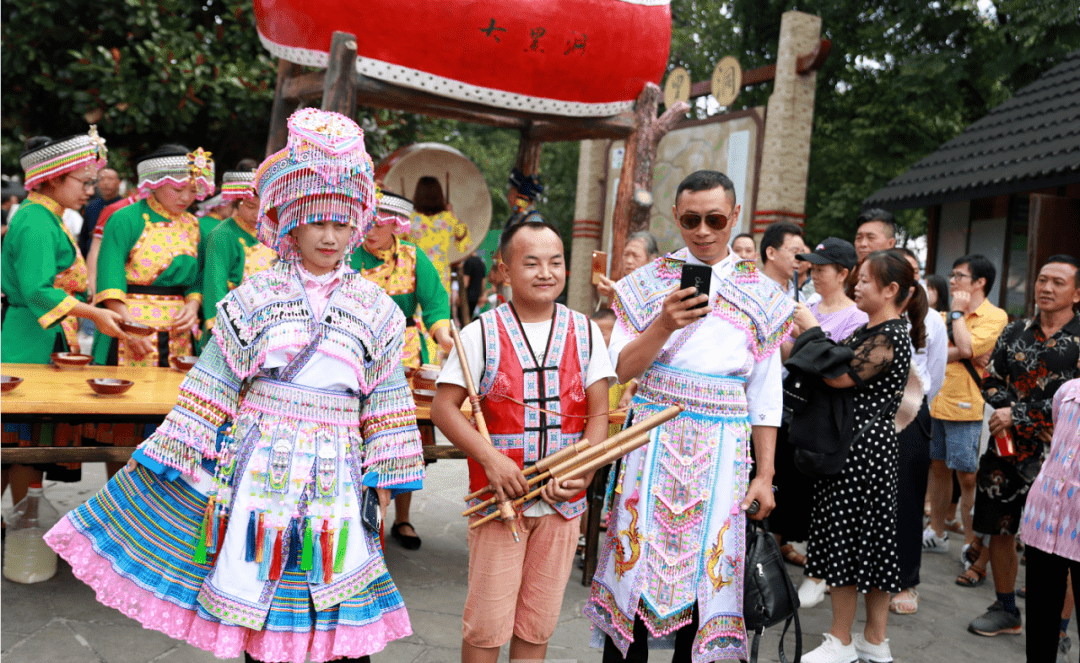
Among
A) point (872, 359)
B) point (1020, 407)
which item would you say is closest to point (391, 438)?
point (872, 359)

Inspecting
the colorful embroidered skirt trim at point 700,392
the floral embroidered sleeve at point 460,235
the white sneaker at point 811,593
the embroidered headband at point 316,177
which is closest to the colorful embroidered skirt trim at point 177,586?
the embroidered headband at point 316,177

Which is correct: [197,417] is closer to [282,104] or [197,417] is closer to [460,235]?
[282,104]

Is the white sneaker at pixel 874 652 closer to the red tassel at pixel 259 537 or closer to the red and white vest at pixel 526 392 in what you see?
the red and white vest at pixel 526 392

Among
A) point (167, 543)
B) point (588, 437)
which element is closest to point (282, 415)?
point (167, 543)

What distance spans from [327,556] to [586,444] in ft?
2.81

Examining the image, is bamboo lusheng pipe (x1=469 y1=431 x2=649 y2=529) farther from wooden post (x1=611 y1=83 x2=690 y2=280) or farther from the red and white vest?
wooden post (x1=611 y1=83 x2=690 y2=280)

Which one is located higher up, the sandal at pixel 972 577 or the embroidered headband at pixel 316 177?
the embroidered headband at pixel 316 177

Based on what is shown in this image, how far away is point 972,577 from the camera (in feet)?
16.2

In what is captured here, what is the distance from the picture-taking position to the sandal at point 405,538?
4.86m

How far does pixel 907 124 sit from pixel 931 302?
9.00m

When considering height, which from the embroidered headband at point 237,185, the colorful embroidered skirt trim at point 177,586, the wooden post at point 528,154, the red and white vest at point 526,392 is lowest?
the colorful embroidered skirt trim at point 177,586

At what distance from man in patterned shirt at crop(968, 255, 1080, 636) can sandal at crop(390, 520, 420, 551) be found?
313cm

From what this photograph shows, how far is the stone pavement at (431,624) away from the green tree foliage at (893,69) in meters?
8.80

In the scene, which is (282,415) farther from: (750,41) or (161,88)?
(750,41)
